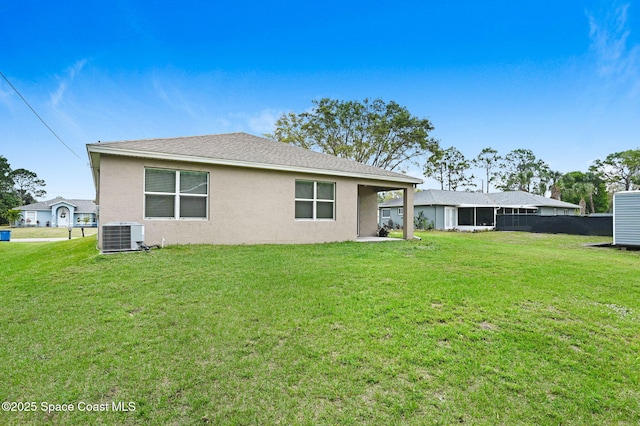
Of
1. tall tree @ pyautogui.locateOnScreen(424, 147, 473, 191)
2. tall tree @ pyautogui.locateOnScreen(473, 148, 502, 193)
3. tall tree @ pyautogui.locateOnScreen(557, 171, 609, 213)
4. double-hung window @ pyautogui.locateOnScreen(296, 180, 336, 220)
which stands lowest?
double-hung window @ pyautogui.locateOnScreen(296, 180, 336, 220)

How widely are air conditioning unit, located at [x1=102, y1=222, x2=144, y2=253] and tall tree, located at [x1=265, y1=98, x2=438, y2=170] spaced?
70.0 feet

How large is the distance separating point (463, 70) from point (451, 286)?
15.6m

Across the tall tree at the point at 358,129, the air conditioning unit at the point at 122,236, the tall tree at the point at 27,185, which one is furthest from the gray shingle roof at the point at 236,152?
the tall tree at the point at 27,185

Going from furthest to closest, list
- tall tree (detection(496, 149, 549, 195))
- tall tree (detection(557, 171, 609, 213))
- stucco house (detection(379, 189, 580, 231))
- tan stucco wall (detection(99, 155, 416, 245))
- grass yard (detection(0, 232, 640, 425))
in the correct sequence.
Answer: tall tree (detection(496, 149, 549, 195))
tall tree (detection(557, 171, 609, 213))
stucco house (detection(379, 189, 580, 231))
tan stucco wall (detection(99, 155, 416, 245))
grass yard (detection(0, 232, 640, 425))

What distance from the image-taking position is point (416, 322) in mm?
3779

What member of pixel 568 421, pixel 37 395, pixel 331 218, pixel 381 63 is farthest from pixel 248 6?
pixel 568 421

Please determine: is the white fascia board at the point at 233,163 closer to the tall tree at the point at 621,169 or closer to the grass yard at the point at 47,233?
the grass yard at the point at 47,233

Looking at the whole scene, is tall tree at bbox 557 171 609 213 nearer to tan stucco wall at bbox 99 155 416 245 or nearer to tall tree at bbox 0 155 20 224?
tan stucco wall at bbox 99 155 416 245

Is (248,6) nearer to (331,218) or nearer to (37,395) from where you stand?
(331,218)

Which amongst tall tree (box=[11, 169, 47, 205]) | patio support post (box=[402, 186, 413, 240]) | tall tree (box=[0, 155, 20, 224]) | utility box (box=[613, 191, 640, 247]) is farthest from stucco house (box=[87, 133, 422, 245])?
tall tree (box=[11, 169, 47, 205])

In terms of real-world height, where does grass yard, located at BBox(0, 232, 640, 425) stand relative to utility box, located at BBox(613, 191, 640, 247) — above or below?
below

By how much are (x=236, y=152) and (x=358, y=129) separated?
19977mm

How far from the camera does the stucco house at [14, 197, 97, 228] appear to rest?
42.1 m

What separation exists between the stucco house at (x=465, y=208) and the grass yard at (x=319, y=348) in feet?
69.5
